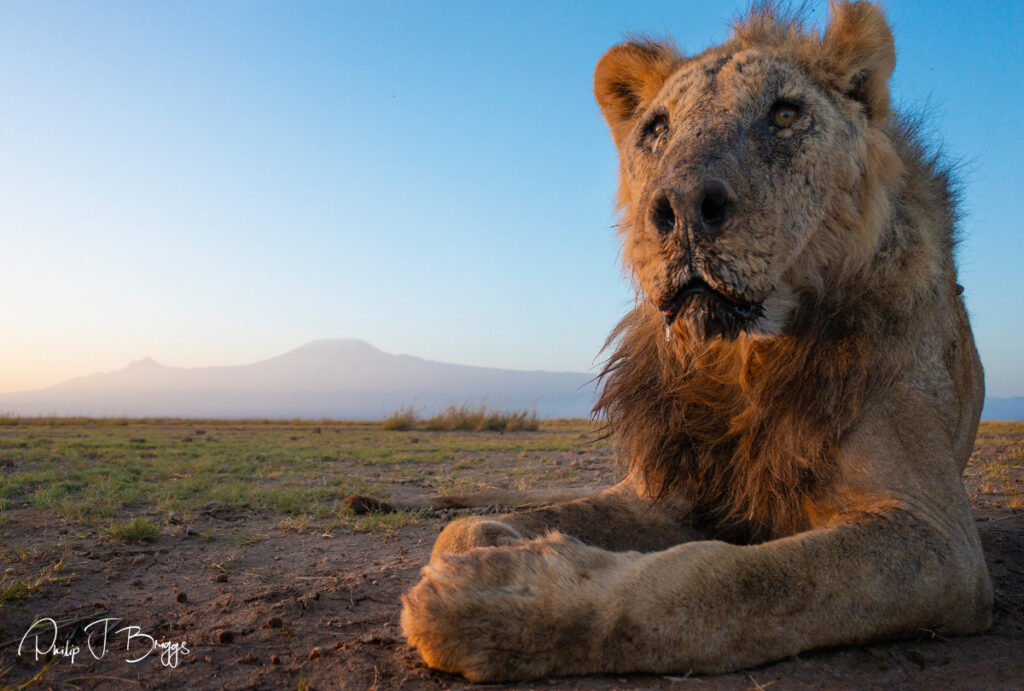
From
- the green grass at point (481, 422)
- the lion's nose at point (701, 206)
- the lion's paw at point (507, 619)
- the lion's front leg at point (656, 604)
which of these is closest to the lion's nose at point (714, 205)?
the lion's nose at point (701, 206)

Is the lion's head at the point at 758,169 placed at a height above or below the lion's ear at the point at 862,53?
below

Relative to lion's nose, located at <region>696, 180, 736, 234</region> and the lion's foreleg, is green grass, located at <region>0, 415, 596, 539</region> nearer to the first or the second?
the lion's foreleg

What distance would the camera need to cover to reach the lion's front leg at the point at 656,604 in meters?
1.95

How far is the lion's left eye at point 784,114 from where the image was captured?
9.16ft

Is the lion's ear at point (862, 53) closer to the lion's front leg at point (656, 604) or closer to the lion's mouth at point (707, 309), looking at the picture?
the lion's mouth at point (707, 309)

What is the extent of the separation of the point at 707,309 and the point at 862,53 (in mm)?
1592

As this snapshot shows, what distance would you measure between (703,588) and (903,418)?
118 cm

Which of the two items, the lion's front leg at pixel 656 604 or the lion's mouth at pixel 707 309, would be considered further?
the lion's mouth at pixel 707 309

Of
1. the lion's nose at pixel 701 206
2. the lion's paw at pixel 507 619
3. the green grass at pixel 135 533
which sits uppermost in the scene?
the lion's nose at pixel 701 206

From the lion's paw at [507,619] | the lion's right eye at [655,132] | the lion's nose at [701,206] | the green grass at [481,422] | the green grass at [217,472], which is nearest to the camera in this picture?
the lion's paw at [507,619]

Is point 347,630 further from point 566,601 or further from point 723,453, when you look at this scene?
point 723,453

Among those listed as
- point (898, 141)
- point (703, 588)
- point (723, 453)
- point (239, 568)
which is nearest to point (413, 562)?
point (239, 568)

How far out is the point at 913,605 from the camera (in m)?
2.22

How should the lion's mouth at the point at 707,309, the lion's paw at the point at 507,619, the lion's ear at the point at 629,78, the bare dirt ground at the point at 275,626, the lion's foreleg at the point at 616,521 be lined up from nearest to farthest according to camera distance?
the lion's paw at the point at 507,619 → the bare dirt ground at the point at 275,626 → the lion's mouth at the point at 707,309 → the lion's foreleg at the point at 616,521 → the lion's ear at the point at 629,78
